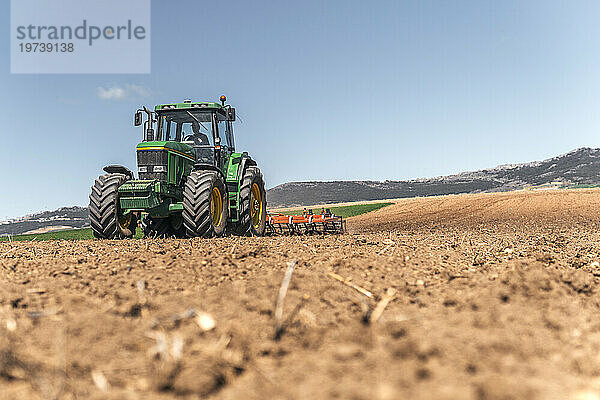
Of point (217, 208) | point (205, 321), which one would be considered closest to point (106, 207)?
point (217, 208)

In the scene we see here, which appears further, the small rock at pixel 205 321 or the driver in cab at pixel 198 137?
the driver in cab at pixel 198 137

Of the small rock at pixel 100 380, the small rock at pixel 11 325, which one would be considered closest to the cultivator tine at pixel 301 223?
the small rock at pixel 11 325

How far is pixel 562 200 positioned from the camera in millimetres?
22266

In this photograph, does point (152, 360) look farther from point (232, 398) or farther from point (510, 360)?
point (510, 360)

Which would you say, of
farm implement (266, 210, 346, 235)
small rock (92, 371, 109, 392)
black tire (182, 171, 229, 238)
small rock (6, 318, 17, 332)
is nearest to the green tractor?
black tire (182, 171, 229, 238)

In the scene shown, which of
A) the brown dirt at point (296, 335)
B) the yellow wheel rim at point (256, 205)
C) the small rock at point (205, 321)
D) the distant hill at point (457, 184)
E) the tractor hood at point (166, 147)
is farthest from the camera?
the distant hill at point (457, 184)

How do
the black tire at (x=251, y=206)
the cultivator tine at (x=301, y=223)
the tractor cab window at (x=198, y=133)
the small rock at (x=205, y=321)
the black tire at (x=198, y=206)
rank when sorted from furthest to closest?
the cultivator tine at (x=301, y=223) < the tractor cab window at (x=198, y=133) < the black tire at (x=251, y=206) < the black tire at (x=198, y=206) < the small rock at (x=205, y=321)

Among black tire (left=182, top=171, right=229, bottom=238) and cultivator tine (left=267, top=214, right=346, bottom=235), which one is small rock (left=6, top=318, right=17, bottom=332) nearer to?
black tire (left=182, top=171, right=229, bottom=238)

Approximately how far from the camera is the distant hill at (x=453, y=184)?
6688cm

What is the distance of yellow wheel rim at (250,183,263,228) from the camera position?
35.6 feet

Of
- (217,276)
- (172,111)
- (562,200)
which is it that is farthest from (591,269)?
(562,200)

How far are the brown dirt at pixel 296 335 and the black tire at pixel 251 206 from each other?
18.9ft

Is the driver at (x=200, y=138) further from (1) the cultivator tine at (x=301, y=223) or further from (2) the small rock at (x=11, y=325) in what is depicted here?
(2) the small rock at (x=11, y=325)

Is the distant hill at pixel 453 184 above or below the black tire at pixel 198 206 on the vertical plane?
above
